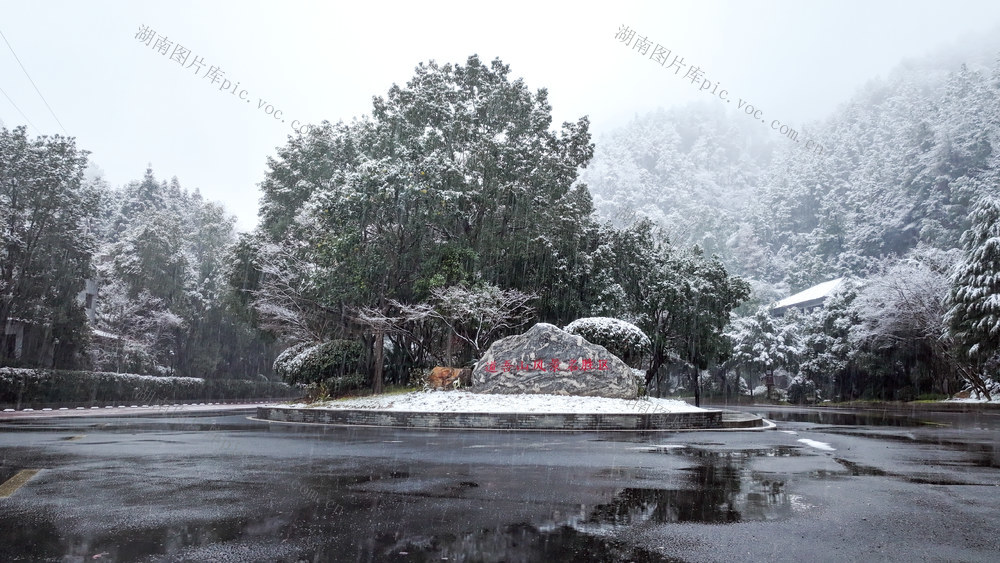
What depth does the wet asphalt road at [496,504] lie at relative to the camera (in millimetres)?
3996

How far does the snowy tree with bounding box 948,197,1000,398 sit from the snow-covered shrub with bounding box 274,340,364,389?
24790 mm

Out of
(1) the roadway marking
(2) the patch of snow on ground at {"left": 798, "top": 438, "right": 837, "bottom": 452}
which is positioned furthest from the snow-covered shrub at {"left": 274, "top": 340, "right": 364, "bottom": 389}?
(2) the patch of snow on ground at {"left": 798, "top": 438, "right": 837, "bottom": 452}

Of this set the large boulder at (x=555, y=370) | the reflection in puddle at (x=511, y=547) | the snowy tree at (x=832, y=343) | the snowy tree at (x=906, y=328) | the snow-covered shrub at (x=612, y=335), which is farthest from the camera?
the snowy tree at (x=832, y=343)

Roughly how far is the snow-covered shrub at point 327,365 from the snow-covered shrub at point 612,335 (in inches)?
278

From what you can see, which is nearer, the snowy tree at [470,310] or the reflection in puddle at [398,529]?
the reflection in puddle at [398,529]

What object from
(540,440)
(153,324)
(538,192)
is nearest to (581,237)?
(538,192)

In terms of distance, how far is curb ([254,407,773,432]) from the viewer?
48.1 ft

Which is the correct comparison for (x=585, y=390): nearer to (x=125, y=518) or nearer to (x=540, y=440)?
(x=540, y=440)

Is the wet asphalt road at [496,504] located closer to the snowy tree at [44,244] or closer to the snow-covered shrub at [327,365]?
the snow-covered shrub at [327,365]

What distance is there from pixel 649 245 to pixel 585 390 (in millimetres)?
13461

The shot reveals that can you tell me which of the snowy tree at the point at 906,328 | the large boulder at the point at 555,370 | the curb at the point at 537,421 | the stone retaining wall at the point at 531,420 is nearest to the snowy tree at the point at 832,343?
the snowy tree at the point at 906,328

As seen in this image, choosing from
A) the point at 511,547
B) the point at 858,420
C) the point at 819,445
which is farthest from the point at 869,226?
the point at 511,547

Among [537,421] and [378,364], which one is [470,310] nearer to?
[378,364]

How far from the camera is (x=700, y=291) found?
29609 mm
